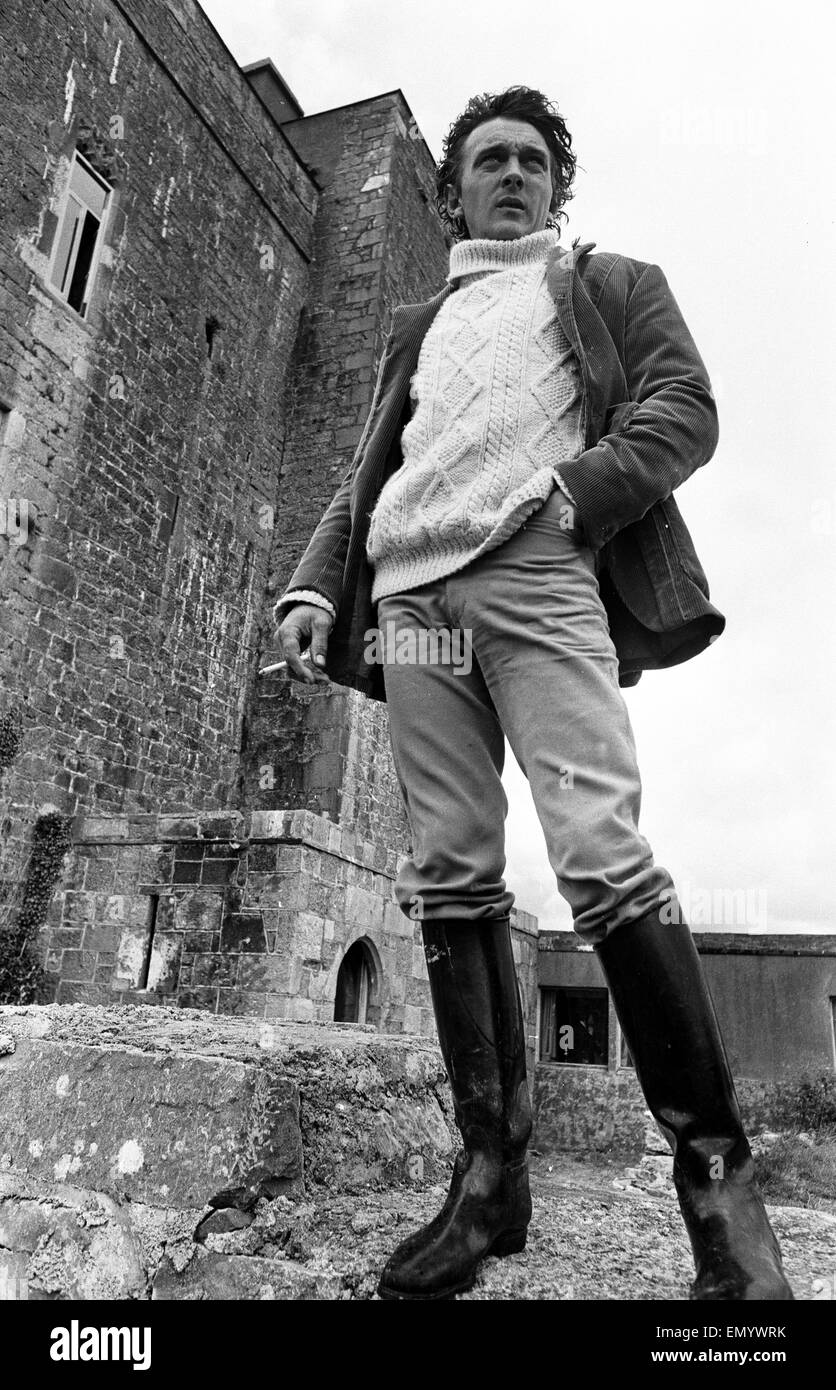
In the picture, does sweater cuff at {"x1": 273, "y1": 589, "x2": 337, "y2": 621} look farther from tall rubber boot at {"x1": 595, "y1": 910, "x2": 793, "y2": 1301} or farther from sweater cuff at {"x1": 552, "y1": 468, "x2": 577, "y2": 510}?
tall rubber boot at {"x1": 595, "y1": 910, "x2": 793, "y2": 1301}

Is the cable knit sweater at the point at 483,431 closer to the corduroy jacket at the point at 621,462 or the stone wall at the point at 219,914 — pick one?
the corduroy jacket at the point at 621,462

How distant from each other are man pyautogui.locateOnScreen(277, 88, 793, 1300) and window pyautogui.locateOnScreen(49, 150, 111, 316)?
9.54 metres

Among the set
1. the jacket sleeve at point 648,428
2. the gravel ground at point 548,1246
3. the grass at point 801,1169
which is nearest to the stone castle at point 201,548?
the grass at point 801,1169

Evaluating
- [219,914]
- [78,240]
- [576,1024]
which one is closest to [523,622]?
[219,914]

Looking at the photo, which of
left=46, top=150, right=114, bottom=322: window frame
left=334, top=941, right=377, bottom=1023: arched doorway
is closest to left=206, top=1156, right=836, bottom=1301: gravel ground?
left=334, top=941, right=377, bottom=1023: arched doorway

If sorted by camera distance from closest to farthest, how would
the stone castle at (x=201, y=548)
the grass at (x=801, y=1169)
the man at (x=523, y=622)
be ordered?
1. the man at (x=523, y=622)
2. the grass at (x=801, y=1169)
3. the stone castle at (x=201, y=548)

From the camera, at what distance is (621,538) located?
189cm

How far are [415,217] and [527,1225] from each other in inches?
616

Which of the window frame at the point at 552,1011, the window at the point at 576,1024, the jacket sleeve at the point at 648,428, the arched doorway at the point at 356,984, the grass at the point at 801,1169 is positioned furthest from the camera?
the window at the point at 576,1024

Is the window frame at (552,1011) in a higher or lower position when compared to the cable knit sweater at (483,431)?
lower

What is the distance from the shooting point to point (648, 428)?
1.76 meters

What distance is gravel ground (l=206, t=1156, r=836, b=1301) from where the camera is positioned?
1488 millimetres

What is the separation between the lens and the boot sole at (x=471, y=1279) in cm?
141
